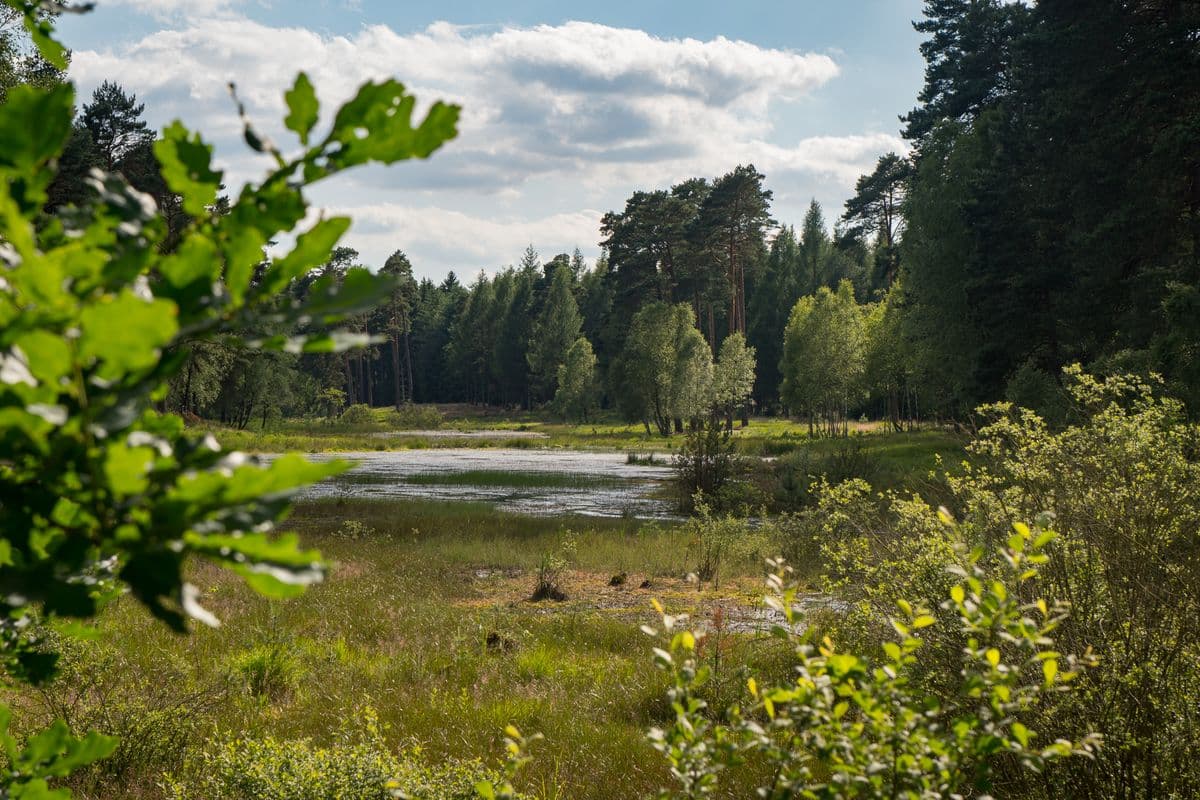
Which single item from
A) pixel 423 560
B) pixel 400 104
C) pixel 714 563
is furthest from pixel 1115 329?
pixel 400 104

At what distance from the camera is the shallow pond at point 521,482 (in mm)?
22922

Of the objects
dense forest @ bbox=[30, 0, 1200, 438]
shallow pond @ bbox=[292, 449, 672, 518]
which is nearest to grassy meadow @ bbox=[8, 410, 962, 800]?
dense forest @ bbox=[30, 0, 1200, 438]

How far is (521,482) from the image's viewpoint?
2925 cm

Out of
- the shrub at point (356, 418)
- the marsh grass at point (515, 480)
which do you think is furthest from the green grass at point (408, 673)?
the shrub at point (356, 418)

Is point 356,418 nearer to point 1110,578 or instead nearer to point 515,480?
point 515,480

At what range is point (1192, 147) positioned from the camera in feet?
56.9

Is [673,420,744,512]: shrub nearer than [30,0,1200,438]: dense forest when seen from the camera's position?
No

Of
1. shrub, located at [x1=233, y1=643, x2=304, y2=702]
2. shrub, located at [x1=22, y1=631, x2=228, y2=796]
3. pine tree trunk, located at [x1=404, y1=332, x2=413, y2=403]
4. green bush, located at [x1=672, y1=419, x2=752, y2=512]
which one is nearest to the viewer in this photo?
shrub, located at [x1=22, y1=631, x2=228, y2=796]

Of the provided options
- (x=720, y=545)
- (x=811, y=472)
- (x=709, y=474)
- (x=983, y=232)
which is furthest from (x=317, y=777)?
(x=983, y=232)

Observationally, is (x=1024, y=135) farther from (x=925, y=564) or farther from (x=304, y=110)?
(x=304, y=110)

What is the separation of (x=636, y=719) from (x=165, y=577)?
Answer: 6171 mm

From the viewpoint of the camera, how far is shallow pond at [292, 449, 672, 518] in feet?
75.2

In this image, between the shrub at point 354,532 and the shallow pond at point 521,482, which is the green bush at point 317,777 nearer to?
the shrub at point 354,532

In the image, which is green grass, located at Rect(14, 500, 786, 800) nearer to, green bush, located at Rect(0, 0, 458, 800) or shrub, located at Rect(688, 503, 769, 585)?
shrub, located at Rect(688, 503, 769, 585)
